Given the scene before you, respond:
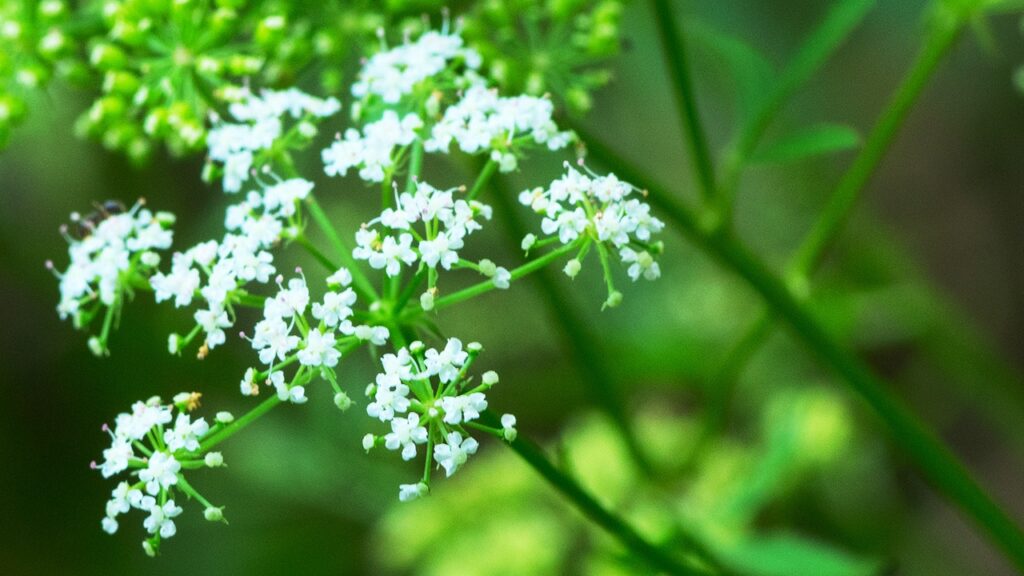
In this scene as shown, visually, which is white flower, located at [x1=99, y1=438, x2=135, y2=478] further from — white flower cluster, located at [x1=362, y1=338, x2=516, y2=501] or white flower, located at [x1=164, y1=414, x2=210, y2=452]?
white flower cluster, located at [x1=362, y1=338, x2=516, y2=501]

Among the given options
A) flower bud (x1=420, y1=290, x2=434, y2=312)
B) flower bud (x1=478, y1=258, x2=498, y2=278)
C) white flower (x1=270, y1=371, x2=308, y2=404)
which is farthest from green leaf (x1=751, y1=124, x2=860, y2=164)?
white flower (x1=270, y1=371, x2=308, y2=404)

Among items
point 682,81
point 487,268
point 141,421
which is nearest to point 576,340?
point 682,81

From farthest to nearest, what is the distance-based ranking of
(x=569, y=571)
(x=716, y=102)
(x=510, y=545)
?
(x=716, y=102), (x=569, y=571), (x=510, y=545)

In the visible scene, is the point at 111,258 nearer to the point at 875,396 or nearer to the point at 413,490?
the point at 413,490

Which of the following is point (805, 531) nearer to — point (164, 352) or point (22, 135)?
point (164, 352)

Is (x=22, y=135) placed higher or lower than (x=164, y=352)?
higher

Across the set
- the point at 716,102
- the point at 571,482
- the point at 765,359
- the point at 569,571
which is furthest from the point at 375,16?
the point at 716,102

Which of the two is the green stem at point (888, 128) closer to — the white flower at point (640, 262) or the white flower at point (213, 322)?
the white flower at point (640, 262)
